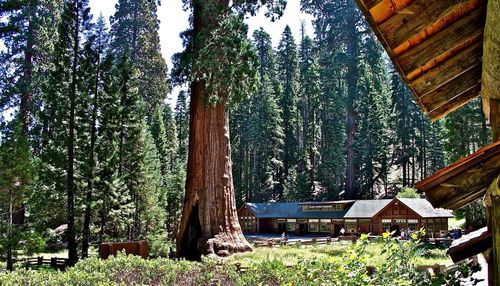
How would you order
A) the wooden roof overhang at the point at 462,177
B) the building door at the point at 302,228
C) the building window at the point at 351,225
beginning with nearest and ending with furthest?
the wooden roof overhang at the point at 462,177
the building window at the point at 351,225
the building door at the point at 302,228

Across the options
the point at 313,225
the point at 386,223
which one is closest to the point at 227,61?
the point at 386,223

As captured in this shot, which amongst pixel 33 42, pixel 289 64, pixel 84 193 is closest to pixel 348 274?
pixel 84 193

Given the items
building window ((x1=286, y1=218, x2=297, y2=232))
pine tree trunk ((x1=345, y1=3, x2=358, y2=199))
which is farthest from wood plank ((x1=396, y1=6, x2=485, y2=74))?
pine tree trunk ((x1=345, y1=3, x2=358, y2=199))

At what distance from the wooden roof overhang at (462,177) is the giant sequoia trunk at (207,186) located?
13962 mm

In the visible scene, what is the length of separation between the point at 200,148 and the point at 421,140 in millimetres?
48339

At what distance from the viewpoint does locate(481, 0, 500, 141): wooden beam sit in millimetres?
2725

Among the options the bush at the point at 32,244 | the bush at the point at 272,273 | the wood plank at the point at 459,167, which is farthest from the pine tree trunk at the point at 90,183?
the wood plank at the point at 459,167

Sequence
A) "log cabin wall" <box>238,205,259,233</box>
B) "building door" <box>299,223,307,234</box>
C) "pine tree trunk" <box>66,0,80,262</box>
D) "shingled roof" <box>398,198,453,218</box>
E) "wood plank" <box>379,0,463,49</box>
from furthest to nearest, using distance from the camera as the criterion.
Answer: "log cabin wall" <box>238,205,259,233</box>
"building door" <box>299,223,307,234</box>
"shingled roof" <box>398,198,453,218</box>
"pine tree trunk" <box>66,0,80,262</box>
"wood plank" <box>379,0,463,49</box>

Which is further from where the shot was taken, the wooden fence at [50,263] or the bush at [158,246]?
the bush at [158,246]

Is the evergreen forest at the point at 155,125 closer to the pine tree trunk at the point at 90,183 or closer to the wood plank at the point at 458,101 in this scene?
the pine tree trunk at the point at 90,183

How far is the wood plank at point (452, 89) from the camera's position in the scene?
4371mm

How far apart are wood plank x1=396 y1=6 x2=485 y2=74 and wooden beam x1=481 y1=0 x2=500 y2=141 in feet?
0.49

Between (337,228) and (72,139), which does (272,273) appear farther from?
(337,228)

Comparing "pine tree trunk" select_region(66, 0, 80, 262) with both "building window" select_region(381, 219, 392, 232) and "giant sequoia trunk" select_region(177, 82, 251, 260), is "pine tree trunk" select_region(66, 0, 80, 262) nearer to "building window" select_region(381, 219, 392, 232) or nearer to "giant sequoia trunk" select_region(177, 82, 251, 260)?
→ "giant sequoia trunk" select_region(177, 82, 251, 260)
